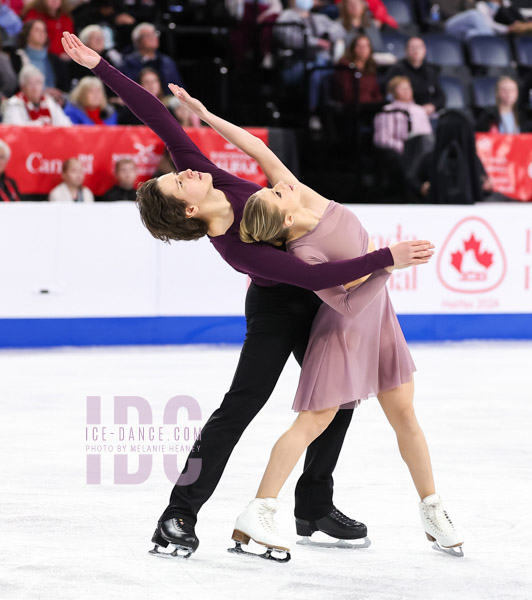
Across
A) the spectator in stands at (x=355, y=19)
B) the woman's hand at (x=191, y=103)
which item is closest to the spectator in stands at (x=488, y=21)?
the spectator in stands at (x=355, y=19)

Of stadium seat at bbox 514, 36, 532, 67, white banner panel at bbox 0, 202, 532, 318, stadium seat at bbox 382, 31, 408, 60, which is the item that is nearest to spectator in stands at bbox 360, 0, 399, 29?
stadium seat at bbox 382, 31, 408, 60

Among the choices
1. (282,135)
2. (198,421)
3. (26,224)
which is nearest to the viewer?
(198,421)

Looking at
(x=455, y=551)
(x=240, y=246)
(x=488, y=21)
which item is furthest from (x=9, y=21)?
(x=455, y=551)

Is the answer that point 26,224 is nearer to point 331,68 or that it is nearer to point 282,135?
point 282,135

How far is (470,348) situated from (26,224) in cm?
326

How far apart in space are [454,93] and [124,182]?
402cm

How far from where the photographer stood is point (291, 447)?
3182mm

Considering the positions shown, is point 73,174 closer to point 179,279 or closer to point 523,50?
point 179,279

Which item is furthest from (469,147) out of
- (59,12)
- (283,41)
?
(59,12)

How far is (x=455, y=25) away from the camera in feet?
38.3

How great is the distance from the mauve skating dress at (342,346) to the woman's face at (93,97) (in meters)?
5.70

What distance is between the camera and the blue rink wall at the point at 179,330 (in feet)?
25.3

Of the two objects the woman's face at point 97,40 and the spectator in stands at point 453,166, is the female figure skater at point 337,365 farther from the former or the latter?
the woman's face at point 97,40

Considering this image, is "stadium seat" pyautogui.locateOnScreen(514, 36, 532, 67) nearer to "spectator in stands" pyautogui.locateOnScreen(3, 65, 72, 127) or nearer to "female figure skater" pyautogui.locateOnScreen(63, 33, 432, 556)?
"spectator in stands" pyautogui.locateOnScreen(3, 65, 72, 127)
